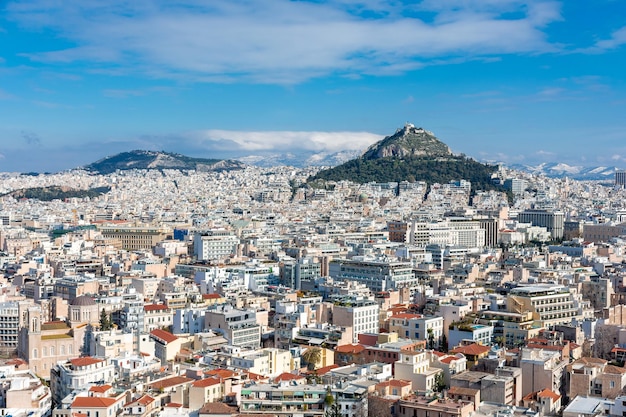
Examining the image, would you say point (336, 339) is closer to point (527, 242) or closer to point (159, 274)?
point (159, 274)

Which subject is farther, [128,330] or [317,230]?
[317,230]

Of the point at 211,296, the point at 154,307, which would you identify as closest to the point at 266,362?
the point at 154,307

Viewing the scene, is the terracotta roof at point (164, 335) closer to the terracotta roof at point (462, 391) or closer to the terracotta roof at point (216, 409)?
the terracotta roof at point (216, 409)

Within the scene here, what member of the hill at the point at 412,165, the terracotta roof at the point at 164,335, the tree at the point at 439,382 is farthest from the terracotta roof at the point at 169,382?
the hill at the point at 412,165

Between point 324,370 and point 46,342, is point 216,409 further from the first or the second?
point 46,342

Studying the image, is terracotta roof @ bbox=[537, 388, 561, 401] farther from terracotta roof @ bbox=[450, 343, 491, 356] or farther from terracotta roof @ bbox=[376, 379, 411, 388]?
terracotta roof @ bbox=[450, 343, 491, 356]

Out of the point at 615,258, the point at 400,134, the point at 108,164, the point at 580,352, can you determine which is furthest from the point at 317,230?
the point at 108,164
